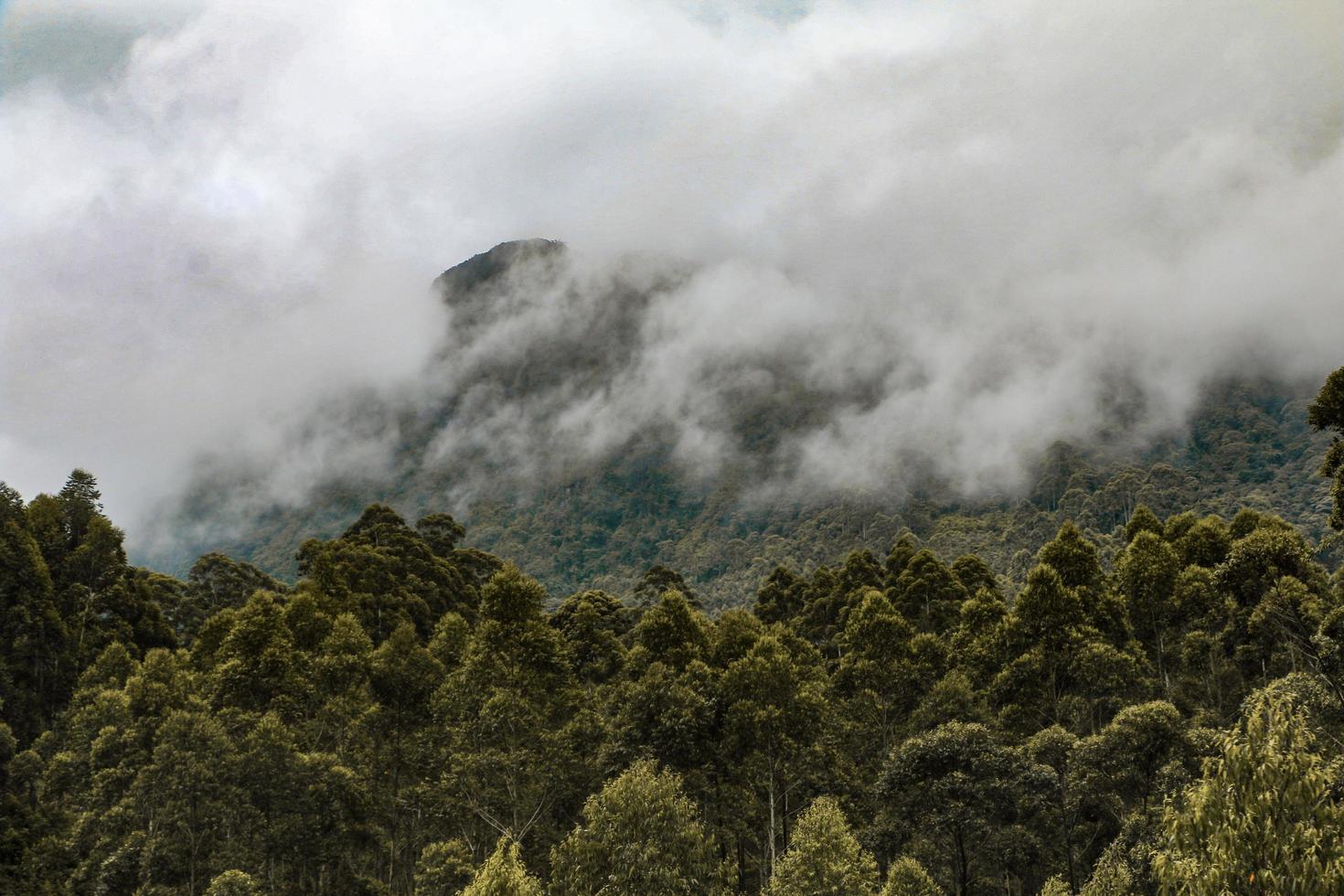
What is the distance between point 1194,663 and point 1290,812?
46.3 m

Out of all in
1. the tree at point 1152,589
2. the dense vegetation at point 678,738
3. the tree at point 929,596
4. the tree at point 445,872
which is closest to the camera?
the dense vegetation at point 678,738

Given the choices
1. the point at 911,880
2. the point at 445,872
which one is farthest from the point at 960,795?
the point at 445,872

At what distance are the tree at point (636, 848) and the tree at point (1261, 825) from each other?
2288 centimetres

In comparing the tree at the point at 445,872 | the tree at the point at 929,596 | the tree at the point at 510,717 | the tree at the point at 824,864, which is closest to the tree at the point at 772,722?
the tree at the point at 510,717

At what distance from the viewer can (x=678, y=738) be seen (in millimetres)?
49625

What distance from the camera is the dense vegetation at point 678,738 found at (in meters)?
41.5

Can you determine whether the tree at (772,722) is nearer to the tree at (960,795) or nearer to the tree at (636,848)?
the tree at (960,795)

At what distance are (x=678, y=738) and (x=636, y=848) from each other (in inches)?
486

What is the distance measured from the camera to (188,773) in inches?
1837

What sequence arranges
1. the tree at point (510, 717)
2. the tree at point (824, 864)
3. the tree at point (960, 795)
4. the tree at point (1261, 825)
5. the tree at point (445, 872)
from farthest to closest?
the tree at point (510, 717), the tree at point (960, 795), the tree at point (445, 872), the tree at point (824, 864), the tree at point (1261, 825)

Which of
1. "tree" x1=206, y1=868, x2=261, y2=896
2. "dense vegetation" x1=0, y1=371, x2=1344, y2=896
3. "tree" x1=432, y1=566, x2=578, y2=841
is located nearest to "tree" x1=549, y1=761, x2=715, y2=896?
"dense vegetation" x1=0, y1=371, x2=1344, y2=896

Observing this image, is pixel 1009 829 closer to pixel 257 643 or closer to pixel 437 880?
pixel 437 880

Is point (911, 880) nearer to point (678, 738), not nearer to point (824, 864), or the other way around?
point (824, 864)

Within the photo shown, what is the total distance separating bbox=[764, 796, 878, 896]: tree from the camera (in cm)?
3653
